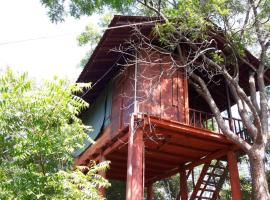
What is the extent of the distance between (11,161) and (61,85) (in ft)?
4.72

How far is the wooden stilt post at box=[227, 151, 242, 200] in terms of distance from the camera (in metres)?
8.58

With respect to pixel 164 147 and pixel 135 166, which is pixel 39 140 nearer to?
pixel 135 166

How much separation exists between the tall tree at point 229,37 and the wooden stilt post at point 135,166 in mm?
2031

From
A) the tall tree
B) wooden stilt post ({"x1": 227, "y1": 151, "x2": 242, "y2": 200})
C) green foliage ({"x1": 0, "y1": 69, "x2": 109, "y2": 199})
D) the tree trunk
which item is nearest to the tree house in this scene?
wooden stilt post ({"x1": 227, "y1": 151, "x2": 242, "y2": 200})

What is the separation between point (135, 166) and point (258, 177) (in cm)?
265

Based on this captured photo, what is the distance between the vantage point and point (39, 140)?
5.52 metres

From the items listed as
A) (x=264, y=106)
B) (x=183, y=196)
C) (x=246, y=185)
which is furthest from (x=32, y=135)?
(x=246, y=185)

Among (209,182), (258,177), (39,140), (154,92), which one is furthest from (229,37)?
(39,140)

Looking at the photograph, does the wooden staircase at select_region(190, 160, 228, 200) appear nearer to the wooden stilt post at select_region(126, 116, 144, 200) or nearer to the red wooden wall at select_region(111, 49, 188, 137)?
the red wooden wall at select_region(111, 49, 188, 137)

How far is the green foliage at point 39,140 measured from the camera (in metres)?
5.27

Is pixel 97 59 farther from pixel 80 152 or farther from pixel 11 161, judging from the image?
pixel 11 161

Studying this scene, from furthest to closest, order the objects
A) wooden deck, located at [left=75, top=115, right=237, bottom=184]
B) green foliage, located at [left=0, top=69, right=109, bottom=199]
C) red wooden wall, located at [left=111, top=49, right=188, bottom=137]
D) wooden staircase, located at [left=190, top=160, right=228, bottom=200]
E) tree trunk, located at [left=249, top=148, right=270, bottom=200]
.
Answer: wooden staircase, located at [left=190, top=160, right=228, bottom=200], red wooden wall, located at [left=111, top=49, right=188, bottom=137], wooden deck, located at [left=75, top=115, right=237, bottom=184], tree trunk, located at [left=249, top=148, right=270, bottom=200], green foliage, located at [left=0, top=69, right=109, bottom=199]

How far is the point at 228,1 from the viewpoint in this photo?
965 cm

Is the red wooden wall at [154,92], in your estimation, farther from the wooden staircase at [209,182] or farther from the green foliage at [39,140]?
the green foliage at [39,140]
